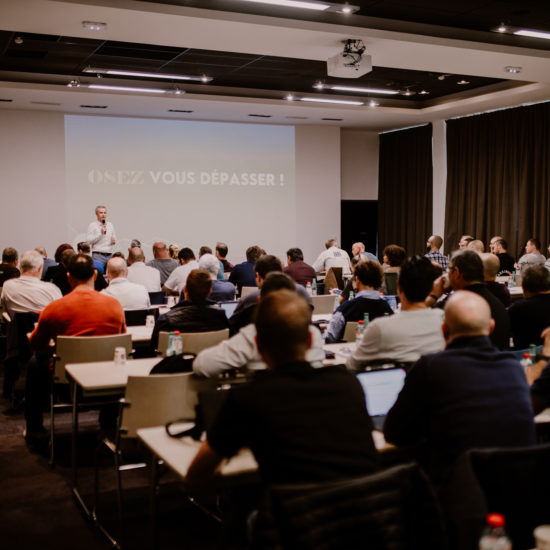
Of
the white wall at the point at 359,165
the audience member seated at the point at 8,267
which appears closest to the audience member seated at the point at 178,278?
the audience member seated at the point at 8,267

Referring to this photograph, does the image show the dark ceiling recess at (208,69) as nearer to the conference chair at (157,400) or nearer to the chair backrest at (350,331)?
the chair backrest at (350,331)

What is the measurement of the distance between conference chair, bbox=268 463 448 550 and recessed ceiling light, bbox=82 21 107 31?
6329mm

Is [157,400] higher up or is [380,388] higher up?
[380,388]

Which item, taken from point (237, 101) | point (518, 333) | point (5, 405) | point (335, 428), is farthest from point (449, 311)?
point (237, 101)

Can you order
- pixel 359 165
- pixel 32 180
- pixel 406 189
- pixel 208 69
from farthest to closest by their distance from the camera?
pixel 359 165 → pixel 406 189 → pixel 32 180 → pixel 208 69

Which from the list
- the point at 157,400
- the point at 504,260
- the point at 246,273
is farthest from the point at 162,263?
the point at 157,400

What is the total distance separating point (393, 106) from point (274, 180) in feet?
9.35

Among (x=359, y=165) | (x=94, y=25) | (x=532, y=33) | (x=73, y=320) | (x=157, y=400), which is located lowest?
(x=157, y=400)

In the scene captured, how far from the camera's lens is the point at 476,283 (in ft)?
14.9

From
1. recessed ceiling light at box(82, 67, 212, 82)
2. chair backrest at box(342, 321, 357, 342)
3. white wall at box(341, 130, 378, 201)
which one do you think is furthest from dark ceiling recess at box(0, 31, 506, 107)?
chair backrest at box(342, 321, 357, 342)

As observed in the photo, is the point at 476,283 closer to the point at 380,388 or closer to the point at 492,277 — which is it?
the point at 492,277

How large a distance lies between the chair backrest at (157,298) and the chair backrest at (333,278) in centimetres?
308

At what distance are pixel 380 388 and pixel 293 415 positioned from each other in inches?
44.6

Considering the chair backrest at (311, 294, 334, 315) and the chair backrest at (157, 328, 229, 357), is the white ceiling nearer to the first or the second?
the chair backrest at (311, 294, 334, 315)
